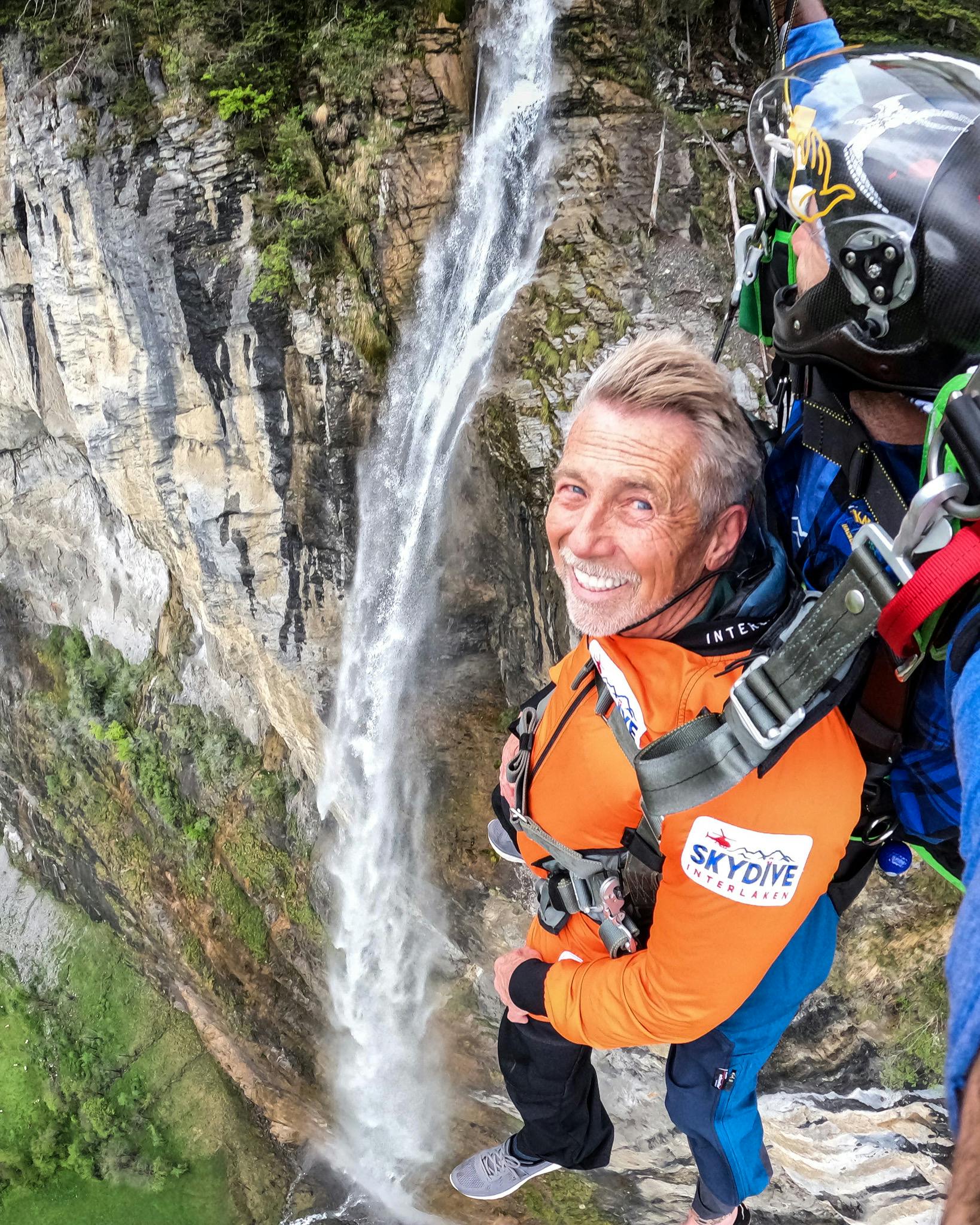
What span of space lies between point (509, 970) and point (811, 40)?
3.41m

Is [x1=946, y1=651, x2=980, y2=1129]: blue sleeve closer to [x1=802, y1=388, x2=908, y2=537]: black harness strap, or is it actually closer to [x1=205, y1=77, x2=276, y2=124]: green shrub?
[x1=802, y1=388, x2=908, y2=537]: black harness strap

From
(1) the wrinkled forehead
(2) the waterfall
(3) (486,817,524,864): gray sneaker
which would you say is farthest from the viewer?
(2) the waterfall

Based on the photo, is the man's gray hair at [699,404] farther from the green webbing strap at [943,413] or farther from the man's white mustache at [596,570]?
the green webbing strap at [943,413]

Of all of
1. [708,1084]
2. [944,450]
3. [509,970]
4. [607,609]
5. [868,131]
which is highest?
[868,131]

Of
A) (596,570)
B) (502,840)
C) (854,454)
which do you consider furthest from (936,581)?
(502,840)

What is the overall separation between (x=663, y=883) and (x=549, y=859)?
2.61ft

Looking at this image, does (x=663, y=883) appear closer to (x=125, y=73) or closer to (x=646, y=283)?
(x=646, y=283)

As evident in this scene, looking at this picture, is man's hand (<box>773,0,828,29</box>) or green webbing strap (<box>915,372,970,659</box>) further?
man's hand (<box>773,0,828,29</box>)

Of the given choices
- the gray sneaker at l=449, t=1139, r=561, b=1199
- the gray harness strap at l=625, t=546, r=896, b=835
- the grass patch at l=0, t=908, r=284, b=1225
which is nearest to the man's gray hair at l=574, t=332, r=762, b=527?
the gray harness strap at l=625, t=546, r=896, b=835

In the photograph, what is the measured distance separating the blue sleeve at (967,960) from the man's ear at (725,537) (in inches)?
37.7

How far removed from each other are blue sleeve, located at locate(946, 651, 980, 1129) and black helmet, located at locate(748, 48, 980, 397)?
83cm

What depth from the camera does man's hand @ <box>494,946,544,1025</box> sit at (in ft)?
9.18

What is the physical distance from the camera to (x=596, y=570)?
6.87 feet

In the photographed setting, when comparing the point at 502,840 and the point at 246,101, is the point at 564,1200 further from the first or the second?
the point at 246,101
